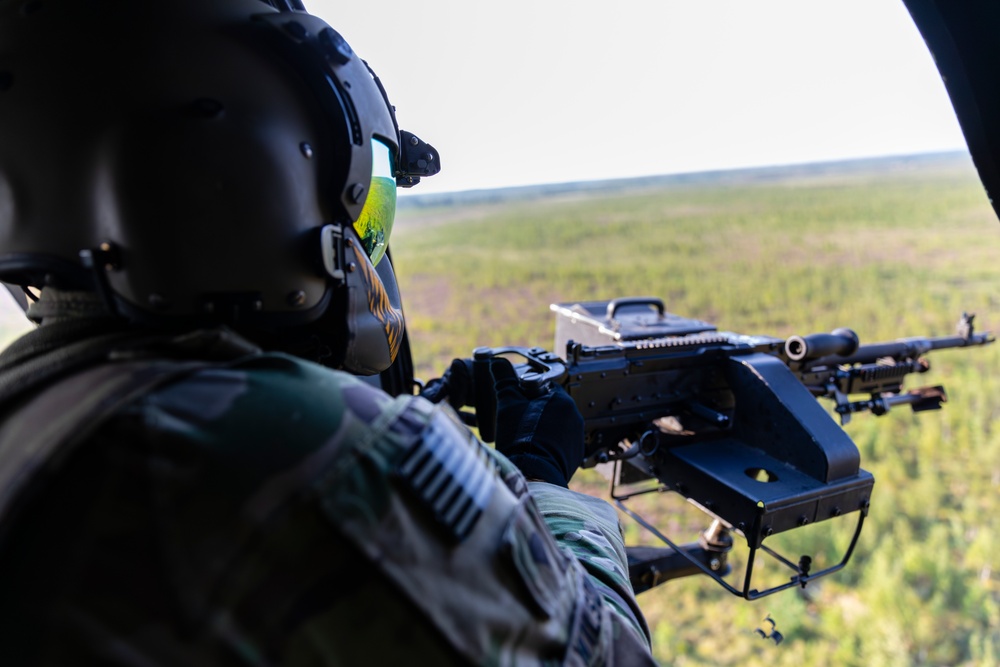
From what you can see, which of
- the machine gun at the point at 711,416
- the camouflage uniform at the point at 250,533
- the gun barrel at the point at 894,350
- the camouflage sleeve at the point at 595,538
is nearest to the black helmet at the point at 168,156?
the camouflage uniform at the point at 250,533

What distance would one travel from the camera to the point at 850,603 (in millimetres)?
11602

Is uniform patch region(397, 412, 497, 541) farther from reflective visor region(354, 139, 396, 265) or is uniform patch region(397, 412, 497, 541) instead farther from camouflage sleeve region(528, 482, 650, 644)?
reflective visor region(354, 139, 396, 265)

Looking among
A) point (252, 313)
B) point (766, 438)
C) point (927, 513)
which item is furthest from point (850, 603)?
point (252, 313)

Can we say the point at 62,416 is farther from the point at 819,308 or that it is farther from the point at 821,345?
the point at 819,308

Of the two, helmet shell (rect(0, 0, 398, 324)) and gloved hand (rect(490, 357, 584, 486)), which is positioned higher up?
helmet shell (rect(0, 0, 398, 324))

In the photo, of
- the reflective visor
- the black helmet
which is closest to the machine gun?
the reflective visor

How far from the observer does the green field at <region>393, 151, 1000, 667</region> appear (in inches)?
355

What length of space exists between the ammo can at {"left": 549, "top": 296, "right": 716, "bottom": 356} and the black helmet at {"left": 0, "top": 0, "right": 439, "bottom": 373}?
56.3 inches

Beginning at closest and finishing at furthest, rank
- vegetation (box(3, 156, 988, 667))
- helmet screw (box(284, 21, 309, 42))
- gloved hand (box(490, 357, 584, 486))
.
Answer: helmet screw (box(284, 21, 309, 42)) < gloved hand (box(490, 357, 584, 486)) < vegetation (box(3, 156, 988, 667))

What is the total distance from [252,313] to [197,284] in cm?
8

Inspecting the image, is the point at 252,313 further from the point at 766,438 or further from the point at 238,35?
the point at 766,438

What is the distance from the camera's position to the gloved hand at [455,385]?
1.64 meters

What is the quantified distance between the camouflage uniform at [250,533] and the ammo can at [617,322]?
1505 mm

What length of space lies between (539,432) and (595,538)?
1.10ft
